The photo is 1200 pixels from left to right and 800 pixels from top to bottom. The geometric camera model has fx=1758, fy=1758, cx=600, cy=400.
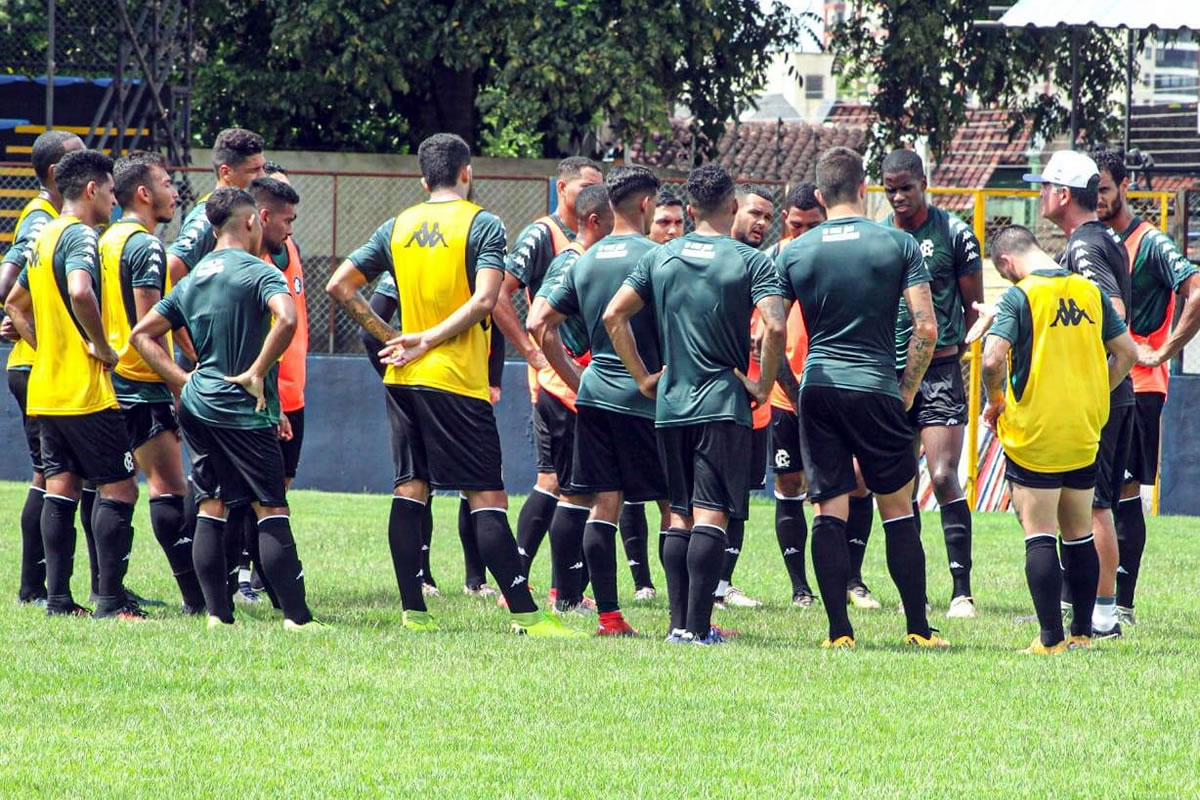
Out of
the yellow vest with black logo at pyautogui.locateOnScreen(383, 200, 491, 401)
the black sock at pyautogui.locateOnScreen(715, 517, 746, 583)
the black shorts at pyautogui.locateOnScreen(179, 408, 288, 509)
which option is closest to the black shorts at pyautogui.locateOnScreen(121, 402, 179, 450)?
the black shorts at pyautogui.locateOnScreen(179, 408, 288, 509)

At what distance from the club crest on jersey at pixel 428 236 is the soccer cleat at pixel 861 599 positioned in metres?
3.12

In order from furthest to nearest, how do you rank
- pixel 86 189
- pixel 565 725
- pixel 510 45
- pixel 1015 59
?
pixel 1015 59, pixel 510 45, pixel 86 189, pixel 565 725

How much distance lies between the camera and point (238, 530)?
8.87 meters

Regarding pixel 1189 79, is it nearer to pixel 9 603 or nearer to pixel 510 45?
pixel 510 45

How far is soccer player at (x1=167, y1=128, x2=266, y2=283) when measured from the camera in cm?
874

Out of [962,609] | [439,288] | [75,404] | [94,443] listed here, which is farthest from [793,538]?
[75,404]

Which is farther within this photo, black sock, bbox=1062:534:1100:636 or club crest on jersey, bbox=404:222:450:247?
club crest on jersey, bbox=404:222:450:247

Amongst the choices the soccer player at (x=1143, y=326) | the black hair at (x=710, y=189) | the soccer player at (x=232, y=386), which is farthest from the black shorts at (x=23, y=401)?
the soccer player at (x=1143, y=326)

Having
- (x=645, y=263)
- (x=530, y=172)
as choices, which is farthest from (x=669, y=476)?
(x=530, y=172)

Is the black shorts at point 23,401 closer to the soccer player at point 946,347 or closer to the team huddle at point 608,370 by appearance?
the team huddle at point 608,370

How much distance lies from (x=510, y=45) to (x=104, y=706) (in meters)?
16.1

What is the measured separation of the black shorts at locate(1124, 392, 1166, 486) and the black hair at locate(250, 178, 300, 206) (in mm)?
4284

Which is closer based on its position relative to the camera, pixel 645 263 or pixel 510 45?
pixel 645 263

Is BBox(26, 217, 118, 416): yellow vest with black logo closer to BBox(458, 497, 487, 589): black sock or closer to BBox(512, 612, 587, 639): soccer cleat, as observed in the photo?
BBox(458, 497, 487, 589): black sock
